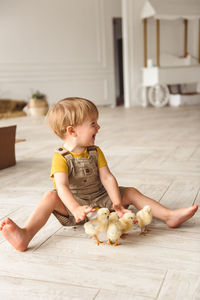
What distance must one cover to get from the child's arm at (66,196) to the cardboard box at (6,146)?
1033mm

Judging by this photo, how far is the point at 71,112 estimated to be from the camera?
1099 millimetres

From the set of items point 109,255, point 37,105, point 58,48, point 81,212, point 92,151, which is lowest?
point 37,105

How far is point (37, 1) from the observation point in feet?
19.9

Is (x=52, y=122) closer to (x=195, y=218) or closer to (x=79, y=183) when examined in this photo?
(x=79, y=183)

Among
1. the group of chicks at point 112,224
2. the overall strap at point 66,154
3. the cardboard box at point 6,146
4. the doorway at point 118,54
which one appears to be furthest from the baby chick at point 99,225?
the doorway at point 118,54

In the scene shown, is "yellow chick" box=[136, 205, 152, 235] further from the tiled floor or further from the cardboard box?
the cardboard box

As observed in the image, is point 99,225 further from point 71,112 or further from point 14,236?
point 71,112

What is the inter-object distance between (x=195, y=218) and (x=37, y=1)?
577 cm

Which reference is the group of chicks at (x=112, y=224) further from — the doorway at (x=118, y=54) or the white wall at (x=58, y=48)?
the doorway at (x=118, y=54)

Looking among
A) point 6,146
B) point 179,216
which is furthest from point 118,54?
point 179,216

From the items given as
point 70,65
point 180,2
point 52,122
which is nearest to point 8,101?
point 70,65

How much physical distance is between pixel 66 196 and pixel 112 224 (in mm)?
169

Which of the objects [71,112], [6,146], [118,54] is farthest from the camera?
[118,54]

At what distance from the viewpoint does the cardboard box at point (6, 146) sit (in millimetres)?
2051
